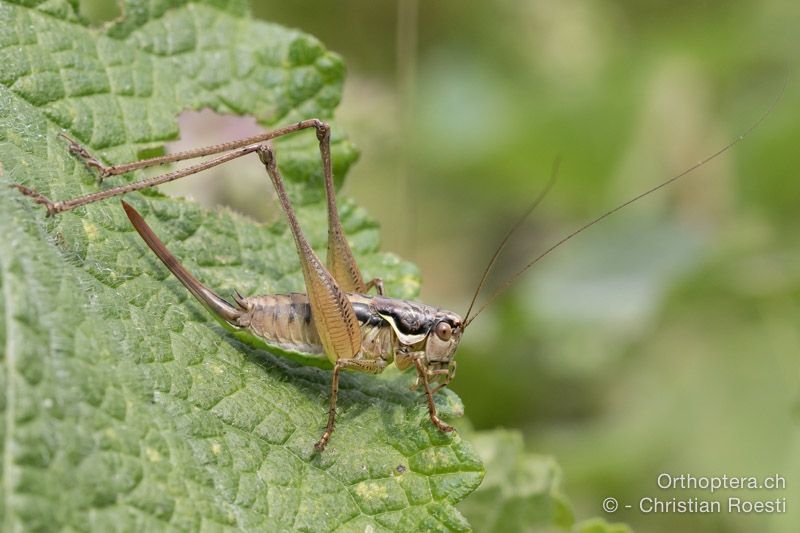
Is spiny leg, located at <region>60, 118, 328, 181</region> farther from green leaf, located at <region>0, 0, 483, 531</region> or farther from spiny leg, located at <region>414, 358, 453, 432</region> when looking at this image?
spiny leg, located at <region>414, 358, 453, 432</region>

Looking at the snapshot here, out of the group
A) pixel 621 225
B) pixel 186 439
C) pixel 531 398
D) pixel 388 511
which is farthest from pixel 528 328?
pixel 186 439

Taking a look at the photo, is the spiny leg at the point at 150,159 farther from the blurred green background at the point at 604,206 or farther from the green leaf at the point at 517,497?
the green leaf at the point at 517,497

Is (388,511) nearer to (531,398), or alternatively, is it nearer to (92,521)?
(92,521)

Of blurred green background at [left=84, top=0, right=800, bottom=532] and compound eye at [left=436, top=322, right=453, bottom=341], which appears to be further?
blurred green background at [left=84, top=0, right=800, bottom=532]

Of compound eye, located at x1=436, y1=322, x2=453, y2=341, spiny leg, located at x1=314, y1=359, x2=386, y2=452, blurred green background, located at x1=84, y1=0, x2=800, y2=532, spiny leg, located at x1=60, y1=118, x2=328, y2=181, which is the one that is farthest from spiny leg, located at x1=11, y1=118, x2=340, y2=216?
blurred green background, located at x1=84, y1=0, x2=800, y2=532

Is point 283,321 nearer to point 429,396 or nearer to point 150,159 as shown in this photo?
point 429,396
